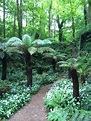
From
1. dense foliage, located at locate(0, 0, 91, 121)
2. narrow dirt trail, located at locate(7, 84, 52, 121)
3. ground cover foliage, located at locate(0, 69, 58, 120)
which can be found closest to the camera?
dense foliage, located at locate(0, 0, 91, 121)

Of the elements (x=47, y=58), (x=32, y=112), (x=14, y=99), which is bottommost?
(x=32, y=112)

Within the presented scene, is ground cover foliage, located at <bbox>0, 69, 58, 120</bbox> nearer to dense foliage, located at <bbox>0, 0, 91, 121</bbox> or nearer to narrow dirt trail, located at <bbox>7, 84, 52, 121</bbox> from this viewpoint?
dense foliage, located at <bbox>0, 0, 91, 121</bbox>

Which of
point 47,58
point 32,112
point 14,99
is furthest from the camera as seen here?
point 47,58

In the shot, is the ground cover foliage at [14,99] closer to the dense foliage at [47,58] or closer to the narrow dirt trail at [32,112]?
the dense foliage at [47,58]

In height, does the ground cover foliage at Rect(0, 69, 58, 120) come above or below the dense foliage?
below

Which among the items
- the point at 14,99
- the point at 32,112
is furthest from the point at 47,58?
the point at 32,112

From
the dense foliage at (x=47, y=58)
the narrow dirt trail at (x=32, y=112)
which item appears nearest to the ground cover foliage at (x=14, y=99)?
the dense foliage at (x=47, y=58)

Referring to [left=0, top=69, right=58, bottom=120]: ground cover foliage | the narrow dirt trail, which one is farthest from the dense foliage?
the narrow dirt trail

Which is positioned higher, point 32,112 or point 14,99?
point 14,99

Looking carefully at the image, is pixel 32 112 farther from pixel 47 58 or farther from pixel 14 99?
pixel 47 58

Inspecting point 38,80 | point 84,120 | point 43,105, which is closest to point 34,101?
point 43,105

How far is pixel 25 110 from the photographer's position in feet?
25.0

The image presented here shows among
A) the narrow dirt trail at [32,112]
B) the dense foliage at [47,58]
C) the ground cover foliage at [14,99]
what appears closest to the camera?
the dense foliage at [47,58]

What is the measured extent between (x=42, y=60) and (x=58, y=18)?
1076cm
